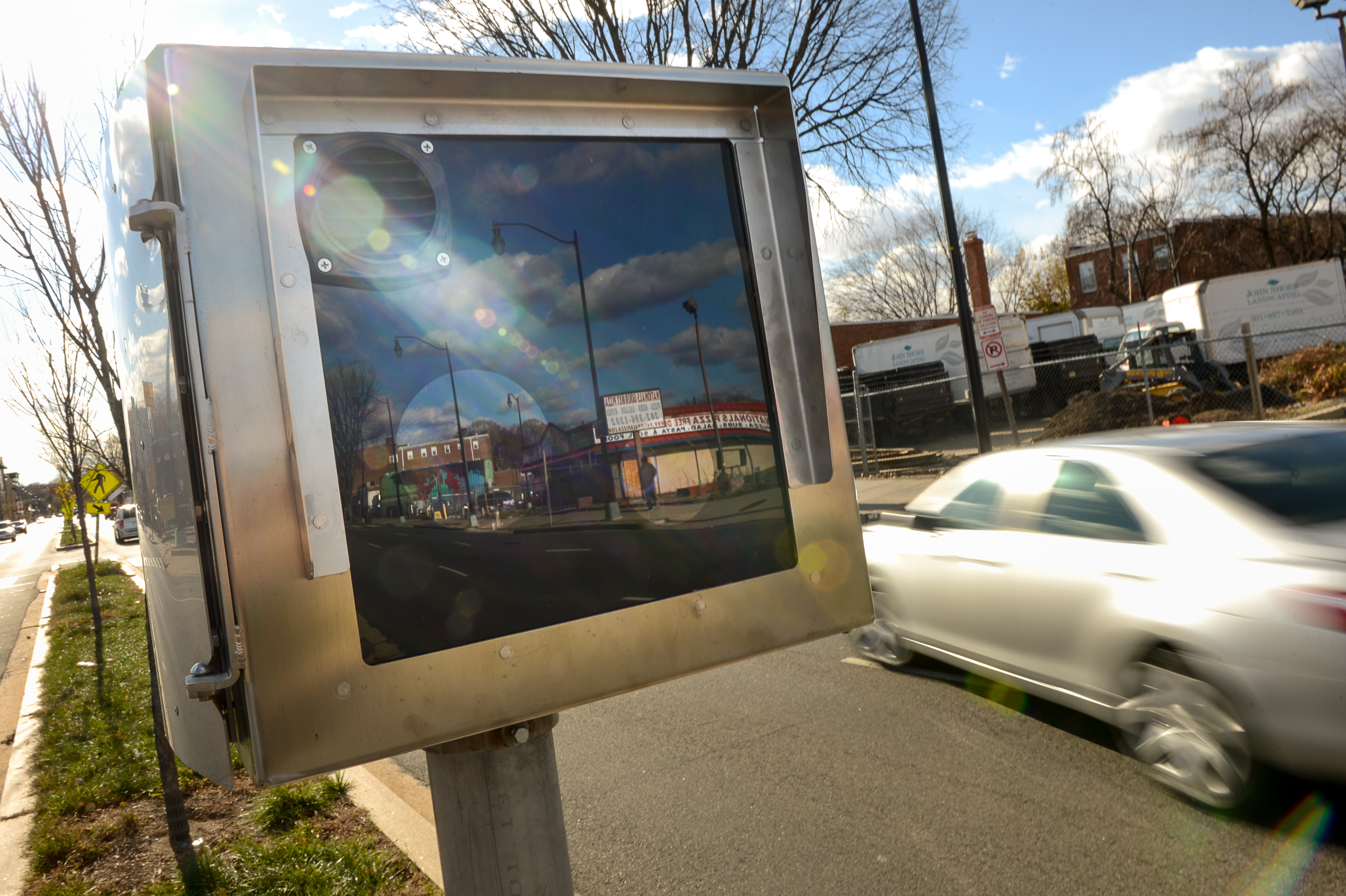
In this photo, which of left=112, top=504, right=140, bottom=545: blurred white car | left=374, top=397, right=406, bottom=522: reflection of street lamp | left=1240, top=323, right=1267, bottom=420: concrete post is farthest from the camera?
left=112, top=504, right=140, bottom=545: blurred white car

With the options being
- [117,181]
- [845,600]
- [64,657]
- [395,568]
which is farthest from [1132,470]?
[64,657]

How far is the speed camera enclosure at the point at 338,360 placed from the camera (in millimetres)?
1313

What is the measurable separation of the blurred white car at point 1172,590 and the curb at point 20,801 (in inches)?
198

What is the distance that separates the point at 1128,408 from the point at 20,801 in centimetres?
1847

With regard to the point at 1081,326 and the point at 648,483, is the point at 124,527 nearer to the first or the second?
the point at 1081,326

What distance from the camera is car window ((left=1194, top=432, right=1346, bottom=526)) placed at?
12.0ft

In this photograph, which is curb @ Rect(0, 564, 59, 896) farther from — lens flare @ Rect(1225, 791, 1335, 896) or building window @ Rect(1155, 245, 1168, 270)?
building window @ Rect(1155, 245, 1168, 270)

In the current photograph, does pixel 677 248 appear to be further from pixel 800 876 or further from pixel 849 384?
pixel 849 384

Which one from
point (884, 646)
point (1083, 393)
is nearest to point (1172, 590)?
point (884, 646)

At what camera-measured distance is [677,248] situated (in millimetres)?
1710

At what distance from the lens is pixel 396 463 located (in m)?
1.42

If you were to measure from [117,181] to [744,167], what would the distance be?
1204 millimetres

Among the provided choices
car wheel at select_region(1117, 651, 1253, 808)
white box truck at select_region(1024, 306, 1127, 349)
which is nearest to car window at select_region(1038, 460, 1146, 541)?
car wheel at select_region(1117, 651, 1253, 808)

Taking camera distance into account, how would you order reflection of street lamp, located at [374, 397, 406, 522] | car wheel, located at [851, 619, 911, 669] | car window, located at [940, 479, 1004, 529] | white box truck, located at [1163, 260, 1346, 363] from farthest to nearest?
white box truck, located at [1163, 260, 1346, 363] → car wheel, located at [851, 619, 911, 669] → car window, located at [940, 479, 1004, 529] → reflection of street lamp, located at [374, 397, 406, 522]
